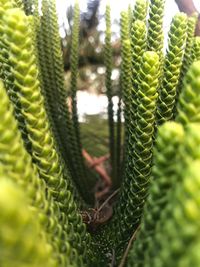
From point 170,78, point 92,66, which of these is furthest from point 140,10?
point 92,66

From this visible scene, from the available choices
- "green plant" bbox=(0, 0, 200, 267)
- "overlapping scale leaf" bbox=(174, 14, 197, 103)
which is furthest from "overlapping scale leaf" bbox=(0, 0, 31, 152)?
"overlapping scale leaf" bbox=(174, 14, 197, 103)

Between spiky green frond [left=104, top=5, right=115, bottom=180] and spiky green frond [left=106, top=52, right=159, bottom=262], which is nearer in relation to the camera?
spiky green frond [left=106, top=52, right=159, bottom=262]

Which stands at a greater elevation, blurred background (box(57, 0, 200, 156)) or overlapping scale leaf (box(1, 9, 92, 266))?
overlapping scale leaf (box(1, 9, 92, 266))

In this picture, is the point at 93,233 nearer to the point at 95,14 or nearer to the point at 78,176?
the point at 78,176

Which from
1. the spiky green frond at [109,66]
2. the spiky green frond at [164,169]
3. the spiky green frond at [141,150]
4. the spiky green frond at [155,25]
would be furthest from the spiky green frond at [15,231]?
the spiky green frond at [109,66]

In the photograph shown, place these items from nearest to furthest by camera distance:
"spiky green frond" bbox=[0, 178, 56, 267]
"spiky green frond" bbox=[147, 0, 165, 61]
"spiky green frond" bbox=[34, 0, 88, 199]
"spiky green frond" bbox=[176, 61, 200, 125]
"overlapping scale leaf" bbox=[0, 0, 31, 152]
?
"spiky green frond" bbox=[0, 178, 56, 267]
"spiky green frond" bbox=[176, 61, 200, 125]
"overlapping scale leaf" bbox=[0, 0, 31, 152]
"spiky green frond" bbox=[147, 0, 165, 61]
"spiky green frond" bbox=[34, 0, 88, 199]

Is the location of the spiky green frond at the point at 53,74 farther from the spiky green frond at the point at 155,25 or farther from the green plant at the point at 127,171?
the spiky green frond at the point at 155,25

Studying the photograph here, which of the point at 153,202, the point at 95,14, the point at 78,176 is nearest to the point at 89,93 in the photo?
the point at 95,14

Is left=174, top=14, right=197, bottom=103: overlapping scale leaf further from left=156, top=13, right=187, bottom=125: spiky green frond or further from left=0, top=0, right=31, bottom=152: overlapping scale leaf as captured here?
left=0, top=0, right=31, bottom=152: overlapping scale leaf
